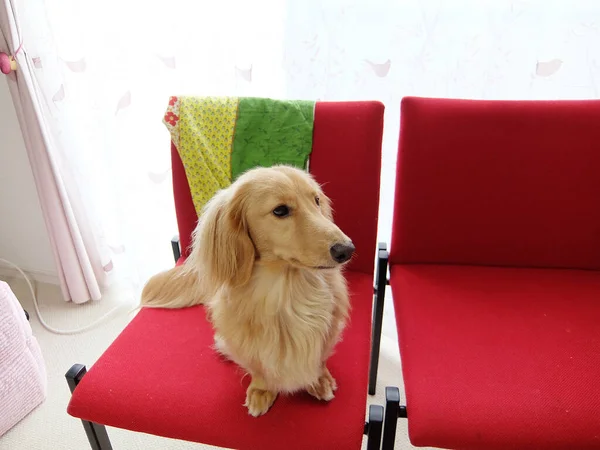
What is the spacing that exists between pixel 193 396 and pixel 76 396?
0.86 feet

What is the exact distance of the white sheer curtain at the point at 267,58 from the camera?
1.27 meters

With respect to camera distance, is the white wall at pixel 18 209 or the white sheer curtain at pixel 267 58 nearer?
the white sheer curtain at pixel 267 58

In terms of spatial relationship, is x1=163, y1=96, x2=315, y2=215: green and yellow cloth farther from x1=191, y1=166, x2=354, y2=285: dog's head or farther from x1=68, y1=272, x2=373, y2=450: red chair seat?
x1=68, y1=272, x2=373, y2=450: red chair seat

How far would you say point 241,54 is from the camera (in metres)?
1.42

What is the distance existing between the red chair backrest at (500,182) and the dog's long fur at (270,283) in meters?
0.43

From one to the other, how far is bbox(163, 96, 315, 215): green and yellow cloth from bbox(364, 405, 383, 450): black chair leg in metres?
0.69

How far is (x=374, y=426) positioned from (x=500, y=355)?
345 mm

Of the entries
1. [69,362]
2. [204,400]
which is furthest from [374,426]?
[69,362]

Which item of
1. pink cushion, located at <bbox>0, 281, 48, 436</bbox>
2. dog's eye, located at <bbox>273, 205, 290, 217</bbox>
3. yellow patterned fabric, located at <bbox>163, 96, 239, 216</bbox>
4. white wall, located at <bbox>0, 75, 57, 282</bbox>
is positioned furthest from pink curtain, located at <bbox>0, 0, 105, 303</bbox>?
dog's eye, located at <bbox>273, 205, 290, 217</bbox>

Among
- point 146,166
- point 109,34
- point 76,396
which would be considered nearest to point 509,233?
point 76,396

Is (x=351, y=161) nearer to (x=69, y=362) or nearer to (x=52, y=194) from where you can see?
(x=52, y=194)

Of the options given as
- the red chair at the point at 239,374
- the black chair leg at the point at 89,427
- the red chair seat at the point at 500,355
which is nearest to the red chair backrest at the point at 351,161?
the red chair at the point at 239,374

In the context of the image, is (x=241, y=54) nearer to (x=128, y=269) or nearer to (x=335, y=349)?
(x=335, y=349)

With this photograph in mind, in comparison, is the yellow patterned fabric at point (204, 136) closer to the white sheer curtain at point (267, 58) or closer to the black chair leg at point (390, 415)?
the white sheer curtain at point (267, 58)
